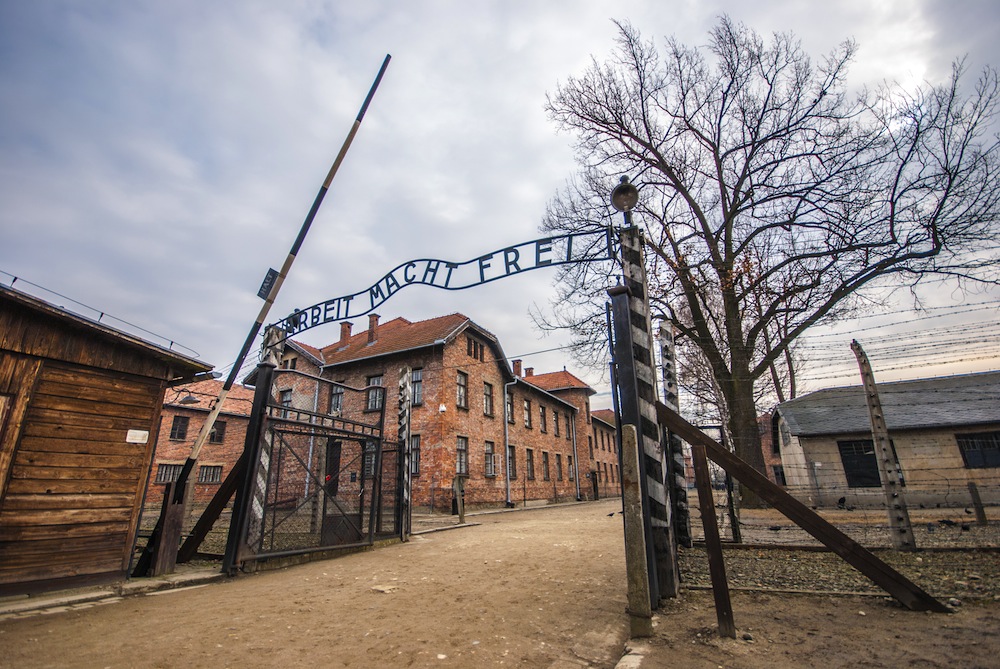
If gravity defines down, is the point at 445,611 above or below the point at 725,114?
below

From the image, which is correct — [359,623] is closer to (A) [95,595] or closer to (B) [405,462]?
(A) [95,595]

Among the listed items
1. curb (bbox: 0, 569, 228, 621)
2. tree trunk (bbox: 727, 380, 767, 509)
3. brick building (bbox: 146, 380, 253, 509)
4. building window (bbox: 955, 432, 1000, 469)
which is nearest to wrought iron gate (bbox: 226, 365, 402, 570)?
curb (bbox: 0, 569, 228, 621)

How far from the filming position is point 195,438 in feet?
83.7

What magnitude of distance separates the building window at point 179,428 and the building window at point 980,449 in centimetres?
3596

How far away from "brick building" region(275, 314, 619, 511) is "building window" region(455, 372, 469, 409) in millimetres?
49

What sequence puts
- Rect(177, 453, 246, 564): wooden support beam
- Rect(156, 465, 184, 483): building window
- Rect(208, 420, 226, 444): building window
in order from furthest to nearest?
Rect(208, 420, 226, 444): building window
Rect(156, 465, 184, 483): building window
Rect(177, 453, 246, 564): wooden support beam

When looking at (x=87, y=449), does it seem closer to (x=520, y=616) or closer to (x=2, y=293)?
(x=2, y=293)

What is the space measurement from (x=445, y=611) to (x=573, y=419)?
101ft

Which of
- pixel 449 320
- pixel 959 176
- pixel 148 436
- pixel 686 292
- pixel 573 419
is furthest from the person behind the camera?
pixel 573 419

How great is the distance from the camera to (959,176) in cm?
1123

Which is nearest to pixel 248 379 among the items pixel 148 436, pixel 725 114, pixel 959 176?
pixel 148 436

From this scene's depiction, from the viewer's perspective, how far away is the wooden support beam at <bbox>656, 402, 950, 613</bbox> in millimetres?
3637

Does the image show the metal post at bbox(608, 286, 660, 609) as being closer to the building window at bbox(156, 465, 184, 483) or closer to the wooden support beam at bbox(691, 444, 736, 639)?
the wooden support beam at bbox(691, 444, 736, 639)

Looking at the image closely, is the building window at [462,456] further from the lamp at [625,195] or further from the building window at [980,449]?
the building window at [980,449]
